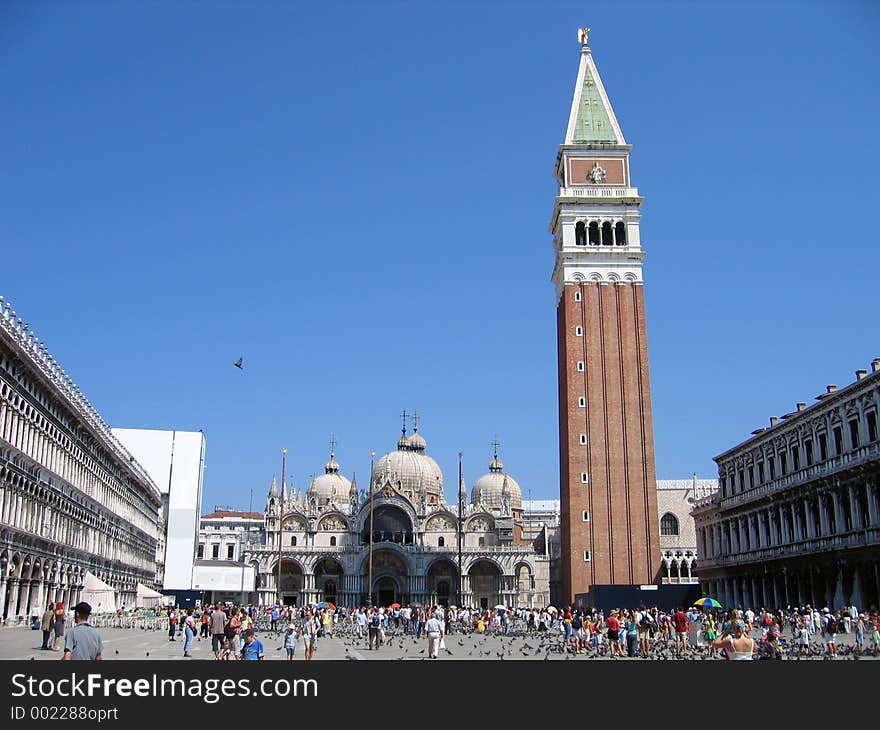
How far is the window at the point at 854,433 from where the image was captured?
130 feet

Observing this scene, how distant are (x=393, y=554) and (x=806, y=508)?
46372 mm

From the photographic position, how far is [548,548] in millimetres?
98312

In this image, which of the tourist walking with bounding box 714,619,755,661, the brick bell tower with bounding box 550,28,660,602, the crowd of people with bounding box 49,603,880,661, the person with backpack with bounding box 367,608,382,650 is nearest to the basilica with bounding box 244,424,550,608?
the brick bell tower with bounding box 550,28,660,602

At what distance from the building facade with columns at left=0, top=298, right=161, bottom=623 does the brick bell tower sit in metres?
28.4

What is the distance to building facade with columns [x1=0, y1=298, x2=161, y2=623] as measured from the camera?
110 feet

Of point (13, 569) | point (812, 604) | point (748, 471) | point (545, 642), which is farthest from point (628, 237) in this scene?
point (13, 569)

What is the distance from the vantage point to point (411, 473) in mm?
92812

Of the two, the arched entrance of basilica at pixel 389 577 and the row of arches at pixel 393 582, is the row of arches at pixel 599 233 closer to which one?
the row of arches at pixel 393 582

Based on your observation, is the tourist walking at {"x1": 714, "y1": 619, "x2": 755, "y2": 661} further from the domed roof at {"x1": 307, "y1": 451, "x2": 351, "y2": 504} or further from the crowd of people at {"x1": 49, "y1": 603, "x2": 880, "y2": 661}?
the domed roof at {"x1": 307, "y1": 451, "x2": 351, "y2": 504}

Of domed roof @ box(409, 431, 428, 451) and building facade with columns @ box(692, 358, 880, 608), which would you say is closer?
building facade with columns @ box(692, 358, 880, 608)

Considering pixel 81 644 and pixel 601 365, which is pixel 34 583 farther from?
pixel 601 365
